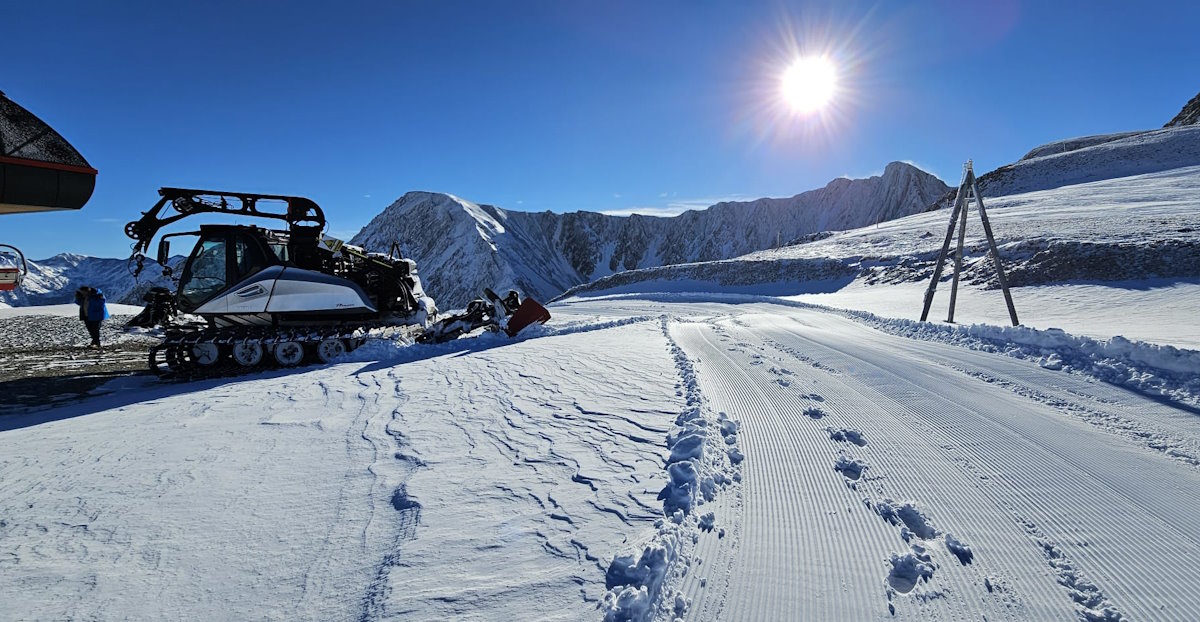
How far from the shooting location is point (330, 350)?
389 inches

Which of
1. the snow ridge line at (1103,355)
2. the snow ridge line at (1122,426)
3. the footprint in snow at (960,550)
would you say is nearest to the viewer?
the footprint in snow at (960,550)

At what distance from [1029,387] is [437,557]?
24.0 ft

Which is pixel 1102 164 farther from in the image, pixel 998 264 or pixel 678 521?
pixel 678 521

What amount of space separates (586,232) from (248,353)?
164772 millimetres

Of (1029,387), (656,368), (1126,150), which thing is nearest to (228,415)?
(656,368)

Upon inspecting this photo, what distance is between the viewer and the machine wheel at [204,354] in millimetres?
9008

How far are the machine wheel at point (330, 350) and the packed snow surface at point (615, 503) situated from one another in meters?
2.96

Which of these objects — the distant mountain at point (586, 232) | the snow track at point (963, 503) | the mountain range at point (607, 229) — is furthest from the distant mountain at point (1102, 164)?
the distant mountain at point (586, 232)

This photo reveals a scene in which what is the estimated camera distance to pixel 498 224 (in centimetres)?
14138

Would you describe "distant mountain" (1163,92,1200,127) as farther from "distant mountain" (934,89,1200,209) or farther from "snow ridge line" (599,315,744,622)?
"snow ridge line" (599,315,744,622)

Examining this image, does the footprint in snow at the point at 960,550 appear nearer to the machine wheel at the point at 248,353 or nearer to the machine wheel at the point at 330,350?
the machine wheel at the point at 330,350

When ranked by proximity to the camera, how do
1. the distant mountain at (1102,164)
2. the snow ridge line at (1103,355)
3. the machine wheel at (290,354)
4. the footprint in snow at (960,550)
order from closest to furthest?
the footprint in snow at (960,550) → the snow ridge line at (1103,355) → the machine wheel at (290,354) → the distant mountain at (1102,164)

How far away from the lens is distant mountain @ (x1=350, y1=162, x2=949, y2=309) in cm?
11912

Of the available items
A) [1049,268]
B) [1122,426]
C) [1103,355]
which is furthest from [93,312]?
[1049,268]
